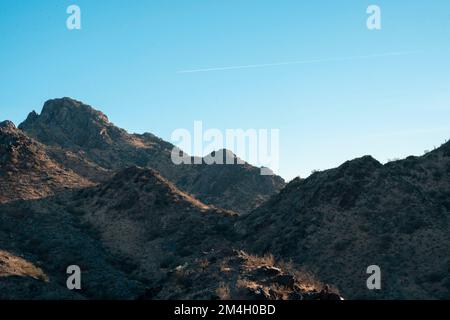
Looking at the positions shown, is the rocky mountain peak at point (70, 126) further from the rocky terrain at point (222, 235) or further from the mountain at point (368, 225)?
the mountain at point (368, 225)

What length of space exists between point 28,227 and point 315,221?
27.8m

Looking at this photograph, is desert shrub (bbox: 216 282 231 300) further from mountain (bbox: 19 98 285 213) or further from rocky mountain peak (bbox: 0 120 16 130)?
rocky mountain peak (bbox: 0 120 16 130)

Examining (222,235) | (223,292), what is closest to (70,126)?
(222,235)

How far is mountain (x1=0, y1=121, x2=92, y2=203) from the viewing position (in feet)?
171

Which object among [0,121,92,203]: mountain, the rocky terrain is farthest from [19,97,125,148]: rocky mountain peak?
the rocky terrain

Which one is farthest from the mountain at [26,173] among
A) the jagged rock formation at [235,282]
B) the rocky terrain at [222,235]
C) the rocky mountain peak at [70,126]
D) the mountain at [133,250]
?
the rocky mountain peak at [70,126]

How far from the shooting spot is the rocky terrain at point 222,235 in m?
26.4

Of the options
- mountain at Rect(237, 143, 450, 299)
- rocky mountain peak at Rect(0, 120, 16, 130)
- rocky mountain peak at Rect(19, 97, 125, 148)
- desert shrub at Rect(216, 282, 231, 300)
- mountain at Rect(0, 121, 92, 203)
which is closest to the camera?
desert shrub at Rect(216, 282, 231, 300)

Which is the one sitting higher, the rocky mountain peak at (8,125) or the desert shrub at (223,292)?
the rocky mountain peak at (8,125)

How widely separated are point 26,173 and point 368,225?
41613mm

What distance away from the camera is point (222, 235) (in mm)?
47250

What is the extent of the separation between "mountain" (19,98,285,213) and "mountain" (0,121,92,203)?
11.5 metres

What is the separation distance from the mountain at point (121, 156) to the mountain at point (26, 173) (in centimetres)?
1147
